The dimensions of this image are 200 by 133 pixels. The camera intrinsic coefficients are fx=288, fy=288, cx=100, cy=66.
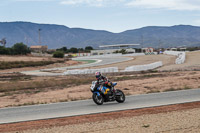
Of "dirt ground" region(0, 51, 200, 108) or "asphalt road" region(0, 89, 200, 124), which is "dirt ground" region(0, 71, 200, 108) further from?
"asphalt road" region(0, 89, 200, 124)

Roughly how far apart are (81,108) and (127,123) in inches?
145

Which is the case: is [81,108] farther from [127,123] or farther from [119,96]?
[127,123]

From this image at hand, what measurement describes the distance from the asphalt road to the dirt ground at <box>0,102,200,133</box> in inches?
28.3

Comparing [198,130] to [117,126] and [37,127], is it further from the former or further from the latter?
[37,127]

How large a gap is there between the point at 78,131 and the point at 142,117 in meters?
2.55

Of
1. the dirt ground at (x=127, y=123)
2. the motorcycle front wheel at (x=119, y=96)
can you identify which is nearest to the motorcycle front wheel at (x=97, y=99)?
the motorcycle front wheel at (x=119, y=96)

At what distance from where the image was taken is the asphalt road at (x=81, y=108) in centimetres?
1146

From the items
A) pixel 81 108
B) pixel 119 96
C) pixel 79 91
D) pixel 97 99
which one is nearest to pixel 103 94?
pixel 97 99

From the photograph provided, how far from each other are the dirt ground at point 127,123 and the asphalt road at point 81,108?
0.72 m

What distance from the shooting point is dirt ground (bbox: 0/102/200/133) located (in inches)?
339

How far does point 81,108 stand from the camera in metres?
12.6

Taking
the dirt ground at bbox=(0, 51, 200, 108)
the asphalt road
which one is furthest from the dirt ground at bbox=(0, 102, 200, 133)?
the dirt ground at bbox=(0, 51, 200, 108)

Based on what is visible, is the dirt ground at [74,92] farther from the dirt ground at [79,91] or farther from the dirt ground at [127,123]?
the dirt ground at [127,123]

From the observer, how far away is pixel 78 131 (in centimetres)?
871
